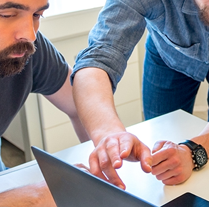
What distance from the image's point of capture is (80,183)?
59 cm

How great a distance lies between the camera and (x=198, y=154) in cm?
99

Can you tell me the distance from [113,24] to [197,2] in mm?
232

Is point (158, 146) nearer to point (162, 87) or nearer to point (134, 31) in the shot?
point (134, 31)

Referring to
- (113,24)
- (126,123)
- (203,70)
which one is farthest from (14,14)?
(126,123)

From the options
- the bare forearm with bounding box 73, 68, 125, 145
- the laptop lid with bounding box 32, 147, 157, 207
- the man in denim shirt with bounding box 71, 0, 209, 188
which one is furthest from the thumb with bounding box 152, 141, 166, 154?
the laptop lid with bounding box 32, 147, 157, 207

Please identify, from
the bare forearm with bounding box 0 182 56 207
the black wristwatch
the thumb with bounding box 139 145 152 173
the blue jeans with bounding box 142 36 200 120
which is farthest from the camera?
the blue jeans with bounding box 142 36 200 120

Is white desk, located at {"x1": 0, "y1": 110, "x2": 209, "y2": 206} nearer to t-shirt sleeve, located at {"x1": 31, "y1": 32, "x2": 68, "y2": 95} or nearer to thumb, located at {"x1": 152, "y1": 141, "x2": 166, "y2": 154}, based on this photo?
thumb, located at {"x1": 152, "y1": 141, "x2": 166, "y2": 154}

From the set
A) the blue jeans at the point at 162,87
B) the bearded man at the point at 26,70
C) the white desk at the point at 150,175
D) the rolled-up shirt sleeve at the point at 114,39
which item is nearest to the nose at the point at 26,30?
the bearded man at the point at 26,70

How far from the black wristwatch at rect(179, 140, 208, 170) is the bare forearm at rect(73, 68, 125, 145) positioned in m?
0.20

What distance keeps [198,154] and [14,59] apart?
0.52 meters

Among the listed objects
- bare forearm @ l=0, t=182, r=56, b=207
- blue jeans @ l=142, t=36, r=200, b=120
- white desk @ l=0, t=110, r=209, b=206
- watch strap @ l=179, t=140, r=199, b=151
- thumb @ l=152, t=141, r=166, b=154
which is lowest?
blue jeans @ l=142, t=36, r=200, b=120

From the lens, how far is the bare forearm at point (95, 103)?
0.93m

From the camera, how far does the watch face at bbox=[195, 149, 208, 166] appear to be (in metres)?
0.97

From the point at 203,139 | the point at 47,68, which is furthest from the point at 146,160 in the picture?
the point at 47,68
